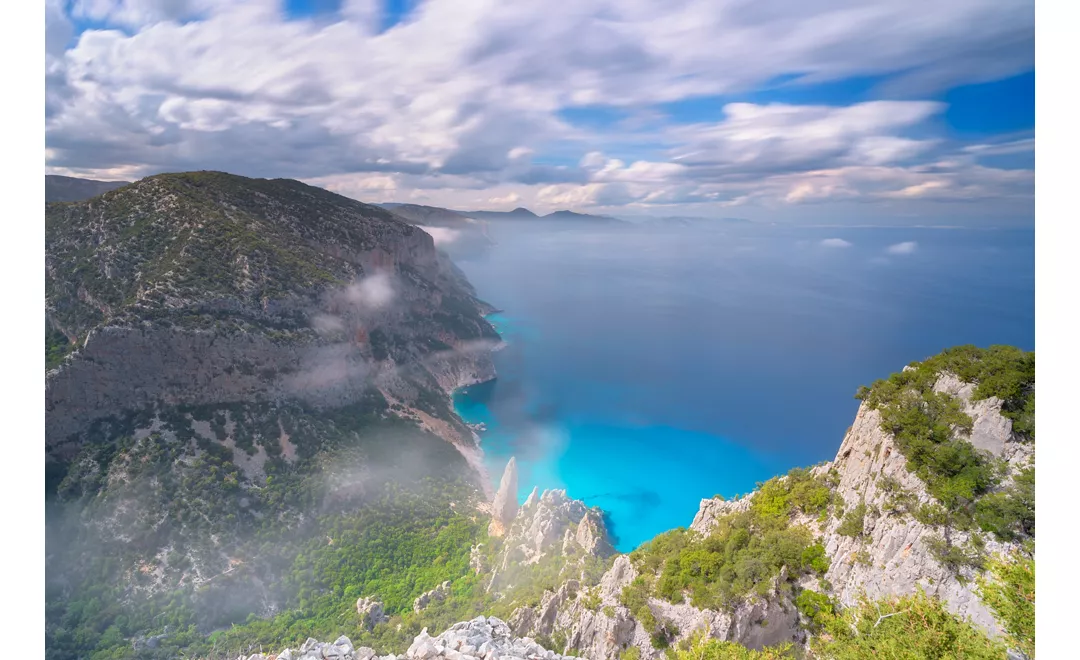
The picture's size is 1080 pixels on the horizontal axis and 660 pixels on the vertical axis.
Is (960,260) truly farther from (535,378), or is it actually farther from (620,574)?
(535,378)

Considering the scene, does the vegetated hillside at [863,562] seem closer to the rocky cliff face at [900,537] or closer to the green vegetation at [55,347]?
the rocky cliff face at [900,537]

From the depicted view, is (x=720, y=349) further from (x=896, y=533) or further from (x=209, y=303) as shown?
(x=209, y=303)

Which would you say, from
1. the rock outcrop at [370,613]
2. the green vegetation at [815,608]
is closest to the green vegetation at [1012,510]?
the green vegetation at [815,608]

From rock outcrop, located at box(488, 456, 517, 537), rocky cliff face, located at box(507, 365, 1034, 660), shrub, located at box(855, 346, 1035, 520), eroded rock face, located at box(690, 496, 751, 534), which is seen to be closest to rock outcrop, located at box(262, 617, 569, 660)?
rocky cliff face, located at box(507, 365, 1034, 660)

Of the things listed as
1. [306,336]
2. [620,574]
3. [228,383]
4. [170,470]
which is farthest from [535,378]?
[620,574]

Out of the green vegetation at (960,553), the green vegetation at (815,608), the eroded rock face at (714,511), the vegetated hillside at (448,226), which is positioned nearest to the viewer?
the green vegetation at (960,553)

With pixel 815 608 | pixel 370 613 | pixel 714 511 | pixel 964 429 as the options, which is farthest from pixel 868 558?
pixel 370 613
